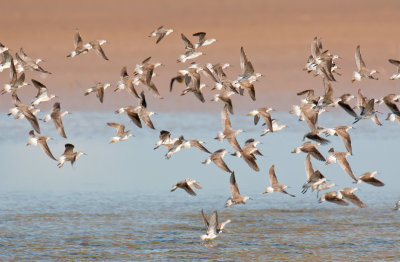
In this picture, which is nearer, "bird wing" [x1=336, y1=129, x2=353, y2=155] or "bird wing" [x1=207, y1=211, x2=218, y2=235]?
"bird wing" [x1=207, y1=211, x2=218, y2=235]

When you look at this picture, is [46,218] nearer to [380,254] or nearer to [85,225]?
[85,225]

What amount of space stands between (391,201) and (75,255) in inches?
430

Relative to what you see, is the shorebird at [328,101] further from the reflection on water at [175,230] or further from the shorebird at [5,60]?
the shorebird at [5,60]

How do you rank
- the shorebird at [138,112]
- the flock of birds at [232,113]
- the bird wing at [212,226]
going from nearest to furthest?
the bird wing at [212,226], the flock of birds at [232,113], the shorebird at [138,112]

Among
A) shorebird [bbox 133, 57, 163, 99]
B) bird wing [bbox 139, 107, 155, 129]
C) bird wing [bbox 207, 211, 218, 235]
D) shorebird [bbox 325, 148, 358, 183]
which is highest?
shorebird [bbox 133, 57, 163, 99]

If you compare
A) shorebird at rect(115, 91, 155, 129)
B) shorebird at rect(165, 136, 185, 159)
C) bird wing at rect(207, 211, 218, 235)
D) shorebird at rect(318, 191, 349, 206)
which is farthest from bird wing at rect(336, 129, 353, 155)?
shorebird at rect(115, 91, 155, 129)

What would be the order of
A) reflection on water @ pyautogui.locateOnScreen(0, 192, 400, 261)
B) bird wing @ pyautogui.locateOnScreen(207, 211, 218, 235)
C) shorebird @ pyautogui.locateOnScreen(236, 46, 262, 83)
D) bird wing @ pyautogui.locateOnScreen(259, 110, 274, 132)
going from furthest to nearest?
bird wing @ pyautogui.locateOnScreen(259, 110, 274, 132), shorebird @ pyautogui.locateOnScreen(236, 46, 262, 83), reflection on water @ pyautogui.locateOnScreen(0, 192, 400, 261), bird wing @ pyautogui.locateOnScreen(207, 211, 218, 235)

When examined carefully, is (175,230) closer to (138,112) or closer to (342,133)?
(138,112)

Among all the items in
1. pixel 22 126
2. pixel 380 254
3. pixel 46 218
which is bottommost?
pixel 380 254

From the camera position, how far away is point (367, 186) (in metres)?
29.8

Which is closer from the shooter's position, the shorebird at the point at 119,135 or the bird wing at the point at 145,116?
the bird wing at the point at 145,116

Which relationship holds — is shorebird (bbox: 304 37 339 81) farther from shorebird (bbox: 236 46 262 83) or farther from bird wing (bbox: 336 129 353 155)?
shorebird (bbox: 236 46 262 83)

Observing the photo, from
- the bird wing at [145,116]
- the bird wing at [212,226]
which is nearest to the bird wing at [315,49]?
the bird wing at [145,116]

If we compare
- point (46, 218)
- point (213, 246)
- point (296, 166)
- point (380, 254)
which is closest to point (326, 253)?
point (380, 254)
